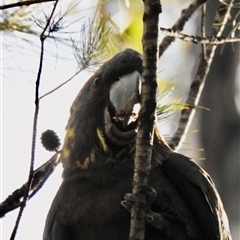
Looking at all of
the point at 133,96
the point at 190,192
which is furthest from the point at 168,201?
the point at 133,96

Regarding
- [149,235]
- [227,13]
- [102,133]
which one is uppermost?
[227,13]

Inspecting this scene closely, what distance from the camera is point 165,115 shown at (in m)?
3.60

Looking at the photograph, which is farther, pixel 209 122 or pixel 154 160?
pixel 209 122

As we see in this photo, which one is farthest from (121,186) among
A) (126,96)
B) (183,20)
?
(183,20)

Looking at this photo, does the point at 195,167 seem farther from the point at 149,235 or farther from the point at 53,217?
the point at 53,217

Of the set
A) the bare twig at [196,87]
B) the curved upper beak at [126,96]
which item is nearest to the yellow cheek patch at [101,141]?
the curved upper beak at [126,96]

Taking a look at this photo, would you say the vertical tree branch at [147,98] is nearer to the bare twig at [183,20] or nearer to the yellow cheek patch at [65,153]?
the yellow cheek patch at [65,153]

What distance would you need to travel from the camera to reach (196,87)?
153 inches

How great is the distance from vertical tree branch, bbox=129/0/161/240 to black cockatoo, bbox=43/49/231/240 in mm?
402

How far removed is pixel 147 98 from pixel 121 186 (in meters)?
0.69

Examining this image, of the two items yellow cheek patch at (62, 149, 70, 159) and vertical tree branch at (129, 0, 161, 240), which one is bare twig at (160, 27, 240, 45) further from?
yellow cheek patch at (62, 149, 70, 159)

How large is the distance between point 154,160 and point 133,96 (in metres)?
0.33

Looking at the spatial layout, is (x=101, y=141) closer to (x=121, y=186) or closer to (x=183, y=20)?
(x=121, y=186)

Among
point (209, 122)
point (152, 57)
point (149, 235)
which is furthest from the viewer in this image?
point (209, 122)
